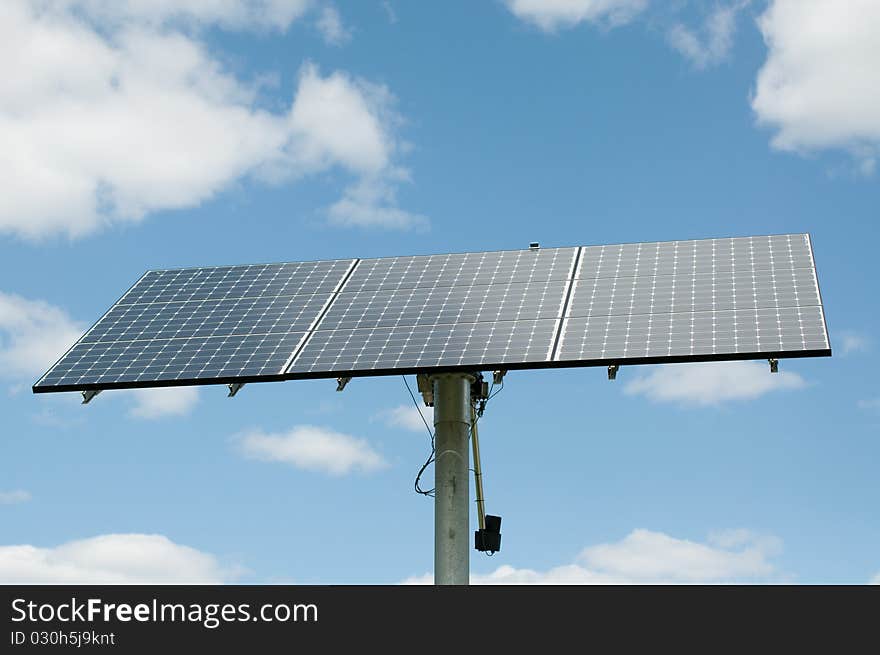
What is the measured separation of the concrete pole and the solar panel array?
61.9 inches

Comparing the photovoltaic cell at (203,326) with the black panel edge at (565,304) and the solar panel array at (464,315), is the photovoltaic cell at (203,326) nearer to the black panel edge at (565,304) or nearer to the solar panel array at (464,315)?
the solar panel array at (464,315)

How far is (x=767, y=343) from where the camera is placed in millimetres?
21688

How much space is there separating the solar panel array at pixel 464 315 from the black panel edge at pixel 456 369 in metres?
0.04

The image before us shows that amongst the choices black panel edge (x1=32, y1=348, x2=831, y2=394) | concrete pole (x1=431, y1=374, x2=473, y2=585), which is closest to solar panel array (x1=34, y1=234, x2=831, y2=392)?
black panel edge (x1=32, y1=348, x2=831, y2=394)

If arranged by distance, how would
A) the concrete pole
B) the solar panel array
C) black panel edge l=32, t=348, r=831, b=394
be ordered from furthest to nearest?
the concrete pole < the solar panel array < black panel edge l=32, t=348, r=831, b=394

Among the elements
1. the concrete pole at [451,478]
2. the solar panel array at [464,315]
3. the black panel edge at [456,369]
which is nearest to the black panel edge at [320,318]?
the solar panel array at [464,315]

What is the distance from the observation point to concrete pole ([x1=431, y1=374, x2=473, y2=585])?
23.9 metres

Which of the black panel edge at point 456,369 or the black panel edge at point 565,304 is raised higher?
the black panel edge at point 565,304

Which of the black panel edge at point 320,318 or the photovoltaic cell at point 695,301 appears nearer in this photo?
the photovoltaic cell at point 695,301

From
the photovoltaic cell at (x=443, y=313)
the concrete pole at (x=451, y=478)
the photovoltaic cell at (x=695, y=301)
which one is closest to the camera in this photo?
the photovoltaic cell at (x=695, y=301)

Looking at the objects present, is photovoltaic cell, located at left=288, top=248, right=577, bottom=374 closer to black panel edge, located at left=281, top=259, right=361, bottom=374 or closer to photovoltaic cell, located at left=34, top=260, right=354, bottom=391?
black panel edge, located at left=281, top=259, right=361, bottom=374

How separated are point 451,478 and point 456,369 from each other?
2810 millimetres

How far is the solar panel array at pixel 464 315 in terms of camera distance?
2262cm
